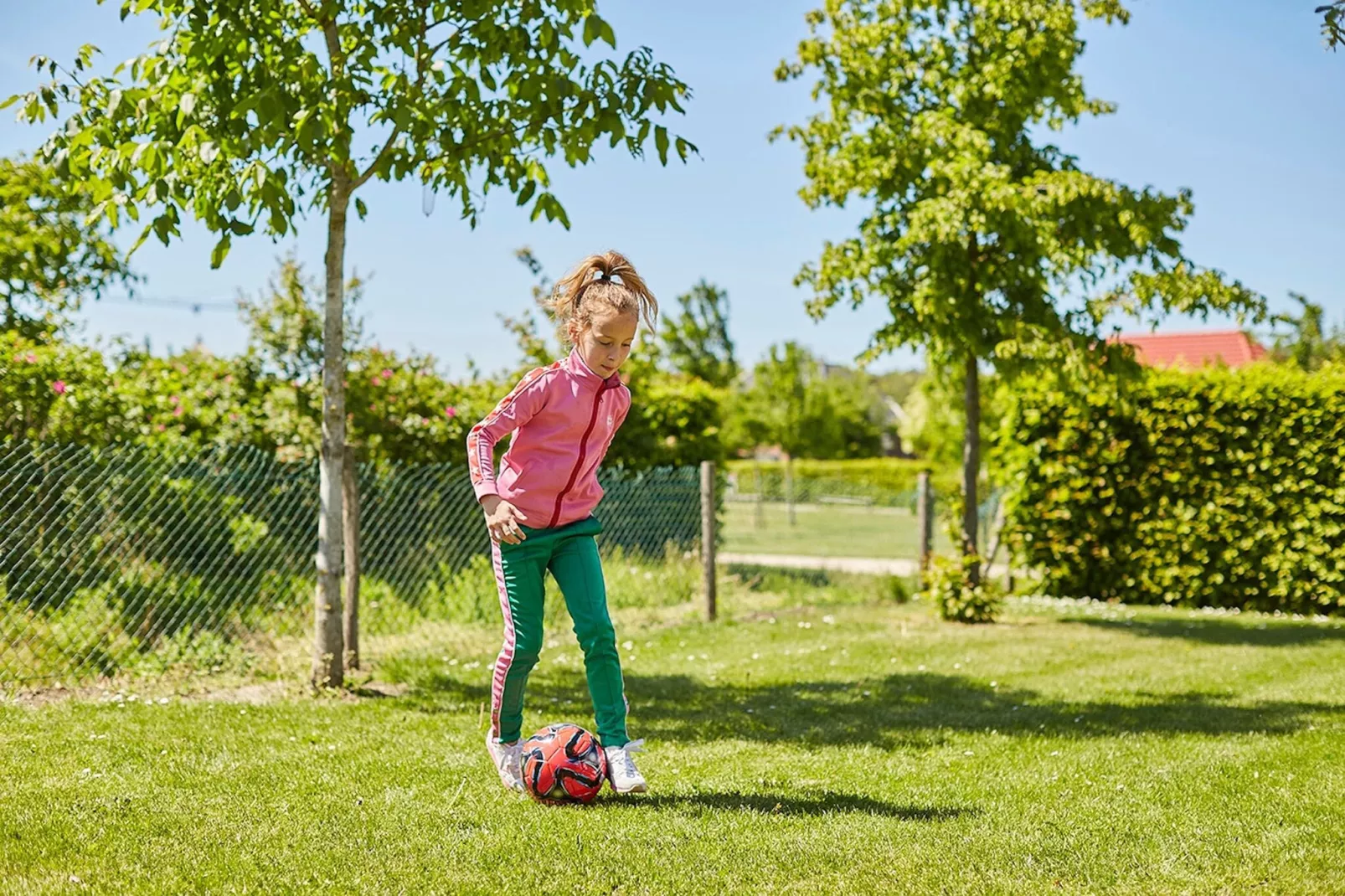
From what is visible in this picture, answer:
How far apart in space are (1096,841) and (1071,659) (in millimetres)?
4796

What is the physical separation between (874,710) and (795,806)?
2.25 m

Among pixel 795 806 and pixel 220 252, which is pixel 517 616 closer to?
pixel 795 806

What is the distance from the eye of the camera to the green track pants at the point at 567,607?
438cm

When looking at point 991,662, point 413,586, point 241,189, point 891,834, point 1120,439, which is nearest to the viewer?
point 891,834

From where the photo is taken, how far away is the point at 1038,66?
398 inches

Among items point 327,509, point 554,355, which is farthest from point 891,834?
point 554,355

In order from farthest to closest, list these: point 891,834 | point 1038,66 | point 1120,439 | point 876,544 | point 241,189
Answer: point 876,544
point 1120,439
point 1038,66
point 241,189
point 891,834

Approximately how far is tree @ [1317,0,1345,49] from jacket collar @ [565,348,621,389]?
2.47 m

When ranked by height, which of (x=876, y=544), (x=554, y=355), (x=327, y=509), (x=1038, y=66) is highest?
(x=1038, y=66)

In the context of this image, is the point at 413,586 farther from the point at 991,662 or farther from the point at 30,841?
the point at 30,841

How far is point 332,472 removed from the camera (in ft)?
21.9

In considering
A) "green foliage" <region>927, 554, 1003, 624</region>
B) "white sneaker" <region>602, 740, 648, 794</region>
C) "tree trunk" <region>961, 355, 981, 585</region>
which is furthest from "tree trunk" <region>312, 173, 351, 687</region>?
"tree trunk" <region>961, 355, 981, 585</region>

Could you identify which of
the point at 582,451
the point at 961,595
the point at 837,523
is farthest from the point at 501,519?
the point at 837,523

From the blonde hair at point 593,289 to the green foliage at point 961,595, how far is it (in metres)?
6.75
